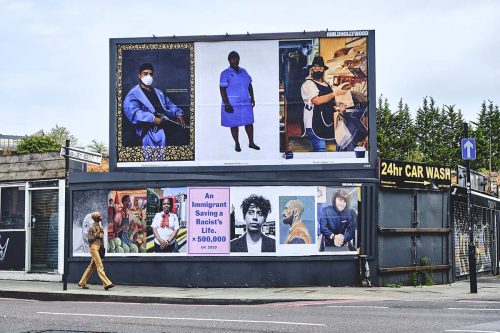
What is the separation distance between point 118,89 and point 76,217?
3982mm

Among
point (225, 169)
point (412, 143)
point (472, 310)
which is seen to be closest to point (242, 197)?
point (225, 169)

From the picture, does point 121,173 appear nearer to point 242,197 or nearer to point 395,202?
point 242,197

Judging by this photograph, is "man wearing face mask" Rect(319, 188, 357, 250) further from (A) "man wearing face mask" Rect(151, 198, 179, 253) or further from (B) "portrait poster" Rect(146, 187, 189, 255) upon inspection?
(A) "man wearing face mask" Rect(151, 198, 179, 253)

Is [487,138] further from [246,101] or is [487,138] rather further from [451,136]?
[246,101]

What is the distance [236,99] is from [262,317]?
10.2 m

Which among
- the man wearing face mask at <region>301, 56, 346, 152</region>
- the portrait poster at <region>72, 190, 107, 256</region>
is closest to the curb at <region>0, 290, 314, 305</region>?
the portrait poster at <region>72, 190, 107, 256</region>

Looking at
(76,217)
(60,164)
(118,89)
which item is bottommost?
(76,217)

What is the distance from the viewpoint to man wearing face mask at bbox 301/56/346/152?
917 inches

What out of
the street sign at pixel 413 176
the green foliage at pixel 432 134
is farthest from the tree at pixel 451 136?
the street sign at pixel 413 176

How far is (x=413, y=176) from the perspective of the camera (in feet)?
80.0

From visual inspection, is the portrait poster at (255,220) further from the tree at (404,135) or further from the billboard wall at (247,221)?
the tree at (404,135)

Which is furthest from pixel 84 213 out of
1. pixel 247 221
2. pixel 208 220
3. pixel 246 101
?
pixel 246 101

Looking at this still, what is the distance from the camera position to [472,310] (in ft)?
52.5

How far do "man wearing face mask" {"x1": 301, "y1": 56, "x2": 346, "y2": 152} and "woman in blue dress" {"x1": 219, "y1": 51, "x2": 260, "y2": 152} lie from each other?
1.56m
